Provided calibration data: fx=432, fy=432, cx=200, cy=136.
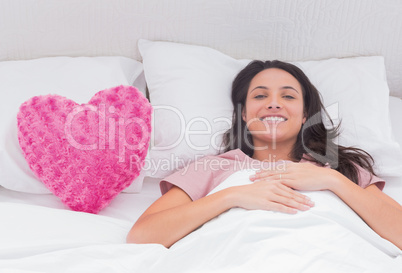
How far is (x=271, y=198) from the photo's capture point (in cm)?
98

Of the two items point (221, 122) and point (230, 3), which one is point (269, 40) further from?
point (221, 122)

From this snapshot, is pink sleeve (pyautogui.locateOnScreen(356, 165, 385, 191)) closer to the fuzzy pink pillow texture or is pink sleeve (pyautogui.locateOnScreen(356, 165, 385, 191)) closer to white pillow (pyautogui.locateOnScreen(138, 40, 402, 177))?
white pillow (pyautogui.locateOnScreen(138, 40, 402, 177))

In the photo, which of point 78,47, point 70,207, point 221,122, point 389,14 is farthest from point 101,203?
point 389,14

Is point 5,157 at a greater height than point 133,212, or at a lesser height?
greater

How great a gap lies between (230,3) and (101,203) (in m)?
0.83

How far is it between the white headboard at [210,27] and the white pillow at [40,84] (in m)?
0.11

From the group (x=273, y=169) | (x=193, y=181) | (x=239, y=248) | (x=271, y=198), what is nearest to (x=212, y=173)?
(x=193, y=181)

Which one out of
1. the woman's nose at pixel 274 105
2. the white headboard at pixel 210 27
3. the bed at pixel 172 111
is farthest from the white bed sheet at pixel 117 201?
the white headboard at pixel 210 27

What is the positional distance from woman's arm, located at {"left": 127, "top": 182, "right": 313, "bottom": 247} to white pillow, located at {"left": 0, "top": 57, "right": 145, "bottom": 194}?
297 mm

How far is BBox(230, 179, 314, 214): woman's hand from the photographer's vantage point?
0.96m

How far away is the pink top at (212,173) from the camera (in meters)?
1.17

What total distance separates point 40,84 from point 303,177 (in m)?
0.86

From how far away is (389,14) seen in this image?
5.11 feet

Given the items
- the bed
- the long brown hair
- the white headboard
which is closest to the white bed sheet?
the bed
